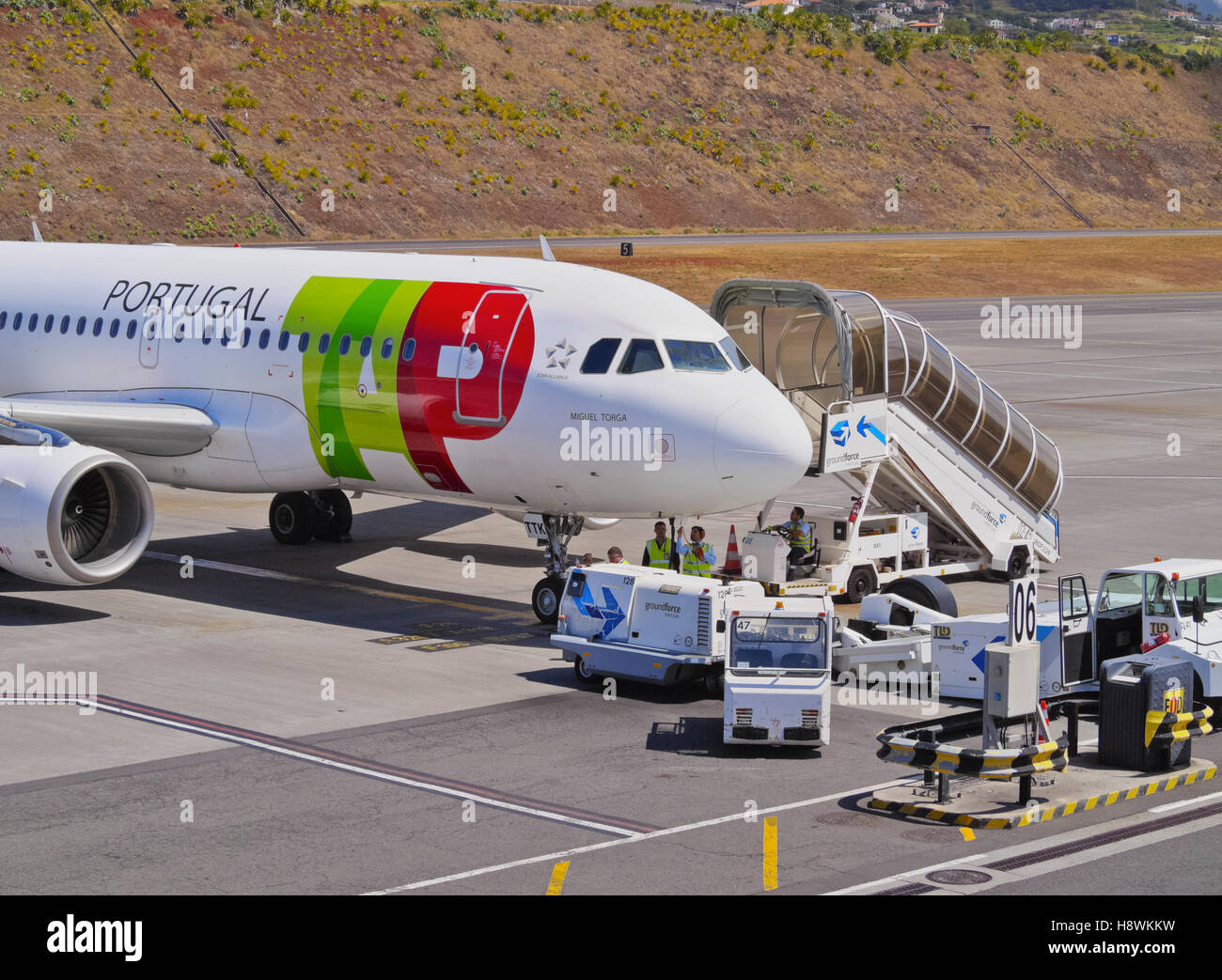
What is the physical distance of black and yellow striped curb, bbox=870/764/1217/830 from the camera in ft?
52.5

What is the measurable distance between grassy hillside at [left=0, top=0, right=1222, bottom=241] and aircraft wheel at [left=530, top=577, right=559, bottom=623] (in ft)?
255

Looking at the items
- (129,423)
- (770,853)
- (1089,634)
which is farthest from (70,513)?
(1089,634)

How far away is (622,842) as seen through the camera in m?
15.5

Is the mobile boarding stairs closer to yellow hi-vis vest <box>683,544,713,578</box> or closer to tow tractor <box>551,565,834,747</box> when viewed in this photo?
yellow hi-vis vest <box>683,544,713,578</box>

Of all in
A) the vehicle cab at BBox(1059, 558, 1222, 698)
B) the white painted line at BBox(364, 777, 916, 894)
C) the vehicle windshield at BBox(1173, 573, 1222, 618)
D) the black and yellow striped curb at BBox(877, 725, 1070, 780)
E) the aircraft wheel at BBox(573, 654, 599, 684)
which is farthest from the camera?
the aircraft wheel at BBox(573, 654, 599, 684)

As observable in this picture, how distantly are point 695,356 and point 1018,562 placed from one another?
7825 mm

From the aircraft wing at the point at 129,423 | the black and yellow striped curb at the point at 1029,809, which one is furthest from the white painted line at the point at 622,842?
the aircraft wing at the point at 129,423

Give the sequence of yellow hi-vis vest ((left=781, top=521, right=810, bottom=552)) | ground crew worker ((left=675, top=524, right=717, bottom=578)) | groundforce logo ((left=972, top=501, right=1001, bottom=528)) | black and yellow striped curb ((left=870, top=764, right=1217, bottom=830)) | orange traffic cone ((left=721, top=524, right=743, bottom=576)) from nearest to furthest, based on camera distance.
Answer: black and yellow striped curb ((left=870, top=764, right=1217, bottom=830)), ground crew worker ((left=675, top=524, right=717, bottom=578)), orange traffic cone ((left=721, top=524, right=743, bottom=576)), yellow hi-vis vest ((left=781, top=521, right=810, bottom=552)), groundforce logo ((left=972, top=501, right=1001, bottom=528))

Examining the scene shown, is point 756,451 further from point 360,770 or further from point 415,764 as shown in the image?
point 360,770

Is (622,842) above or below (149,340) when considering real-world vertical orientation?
below

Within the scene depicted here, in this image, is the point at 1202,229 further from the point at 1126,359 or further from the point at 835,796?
the point at 835,796

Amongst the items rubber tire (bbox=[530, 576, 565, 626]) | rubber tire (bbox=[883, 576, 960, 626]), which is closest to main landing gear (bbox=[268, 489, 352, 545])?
rubber tire (bbox=[530, 576, 565, 626])

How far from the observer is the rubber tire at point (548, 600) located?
984 inches
